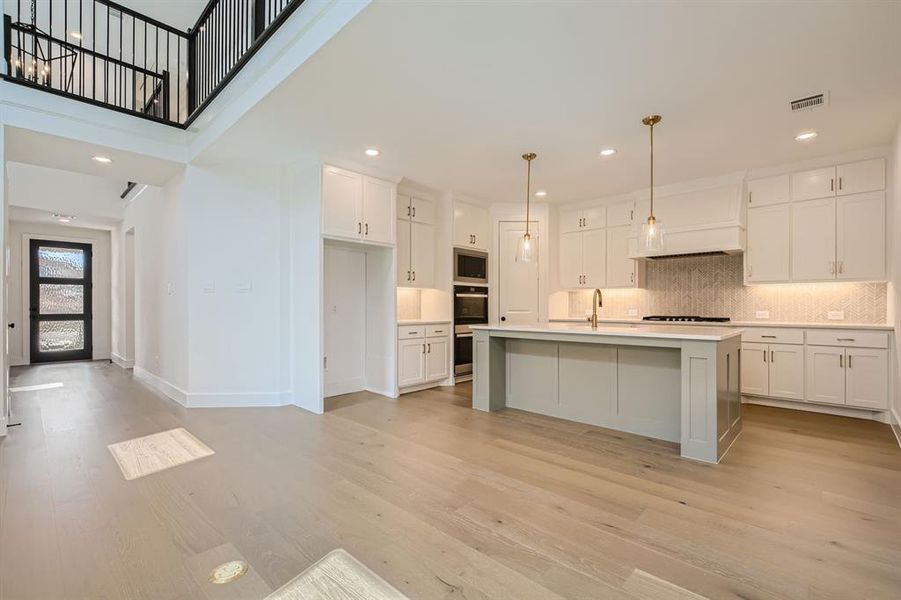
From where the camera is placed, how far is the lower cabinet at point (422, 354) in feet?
16.5

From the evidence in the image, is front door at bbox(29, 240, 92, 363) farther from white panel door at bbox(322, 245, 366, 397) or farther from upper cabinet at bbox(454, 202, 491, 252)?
upper cabinet at bbox(454, 202, 491, 252)

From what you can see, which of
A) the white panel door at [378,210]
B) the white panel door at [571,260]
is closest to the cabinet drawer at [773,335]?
the white panel door at [571,260]

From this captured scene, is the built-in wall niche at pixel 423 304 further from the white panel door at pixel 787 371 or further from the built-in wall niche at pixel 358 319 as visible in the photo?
the white panel door at pixel 787 371

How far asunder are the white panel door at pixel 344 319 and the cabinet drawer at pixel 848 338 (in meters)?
4.93

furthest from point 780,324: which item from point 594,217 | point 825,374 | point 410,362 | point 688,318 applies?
point 410,362

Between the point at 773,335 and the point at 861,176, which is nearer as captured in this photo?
the point at 861,176

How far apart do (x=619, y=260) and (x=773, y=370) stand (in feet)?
7.04

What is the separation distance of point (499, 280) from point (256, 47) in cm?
408

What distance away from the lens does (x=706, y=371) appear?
294 cm

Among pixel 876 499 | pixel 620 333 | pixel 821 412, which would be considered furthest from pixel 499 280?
pixel 876 499

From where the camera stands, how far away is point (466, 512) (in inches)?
88.3

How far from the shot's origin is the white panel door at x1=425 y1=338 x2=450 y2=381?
533cm

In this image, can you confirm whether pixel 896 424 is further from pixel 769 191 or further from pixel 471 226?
pixel 471 226

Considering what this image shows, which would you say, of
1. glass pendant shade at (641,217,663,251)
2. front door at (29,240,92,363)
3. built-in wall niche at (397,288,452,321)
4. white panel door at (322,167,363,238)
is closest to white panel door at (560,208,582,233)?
built-in wall niche at (397,288,452,321)
